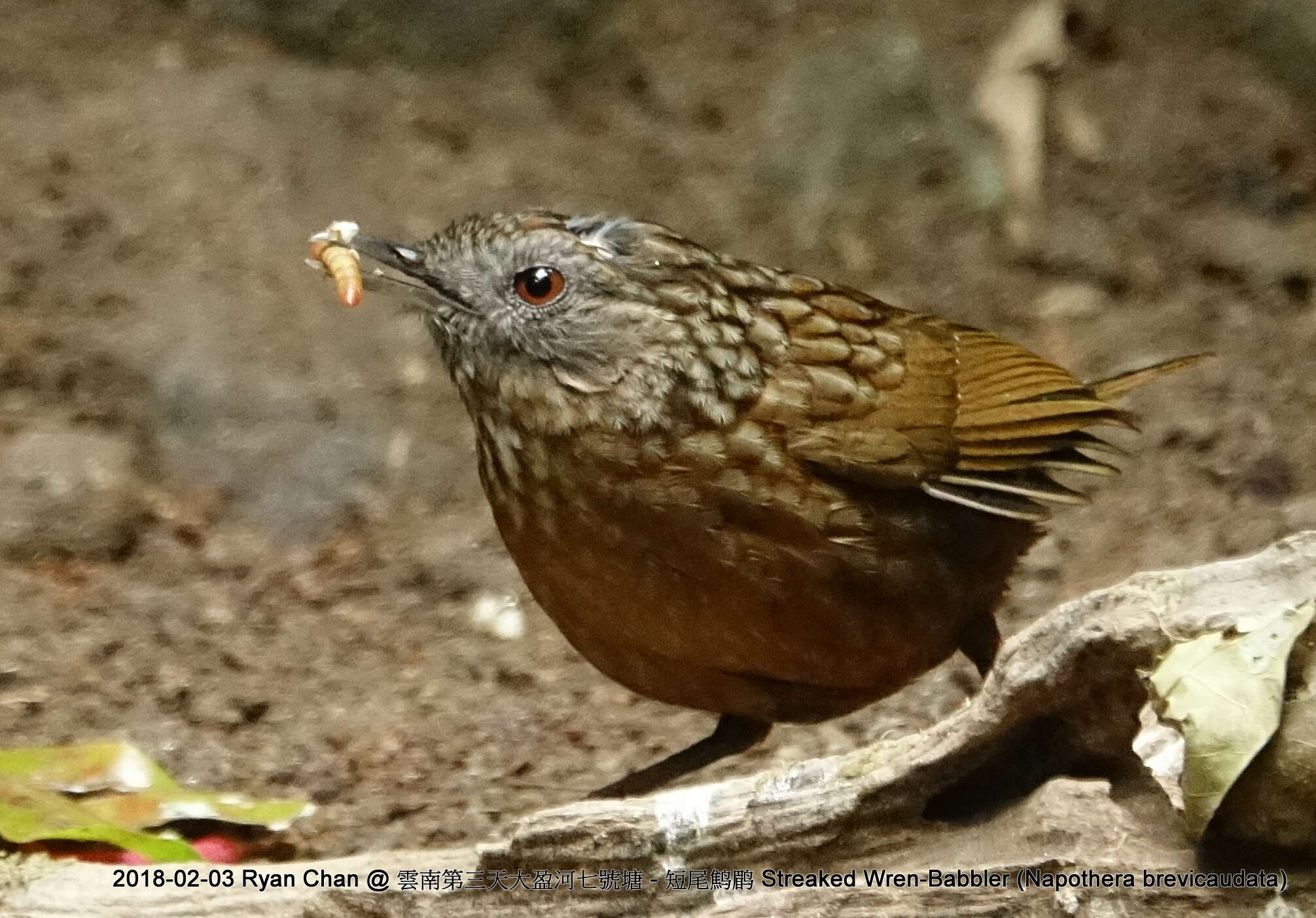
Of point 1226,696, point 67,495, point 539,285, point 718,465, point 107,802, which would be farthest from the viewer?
point 67,495

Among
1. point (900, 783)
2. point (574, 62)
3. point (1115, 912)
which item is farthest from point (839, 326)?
point (574, 62)

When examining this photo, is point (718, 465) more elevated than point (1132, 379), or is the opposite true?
point (1132, 379)

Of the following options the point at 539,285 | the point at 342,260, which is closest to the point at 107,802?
the point at 342,260

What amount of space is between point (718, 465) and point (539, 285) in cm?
50

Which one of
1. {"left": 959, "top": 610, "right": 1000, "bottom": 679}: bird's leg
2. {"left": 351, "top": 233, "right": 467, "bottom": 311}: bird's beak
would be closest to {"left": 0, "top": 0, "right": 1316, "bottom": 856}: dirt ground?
{"left": 959, "top": 610, "right": 1000, "bottom": 679}: bird's leg

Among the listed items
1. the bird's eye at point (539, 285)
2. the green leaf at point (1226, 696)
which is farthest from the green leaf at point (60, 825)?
the green leaf at point (1226, 696)

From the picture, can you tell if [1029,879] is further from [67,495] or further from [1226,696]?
[67,495]

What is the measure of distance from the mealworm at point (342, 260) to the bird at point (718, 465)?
29 mm

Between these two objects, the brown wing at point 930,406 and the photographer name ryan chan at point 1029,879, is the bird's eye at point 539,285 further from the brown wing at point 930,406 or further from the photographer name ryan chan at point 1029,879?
the photographer name ryan chan at point 1029,879

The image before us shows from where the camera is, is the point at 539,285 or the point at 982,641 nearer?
the point at 539,285

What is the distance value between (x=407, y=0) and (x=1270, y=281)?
2.92m

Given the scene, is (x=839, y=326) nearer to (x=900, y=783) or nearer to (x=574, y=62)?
(x=900, y=783)

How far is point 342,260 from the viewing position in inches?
115

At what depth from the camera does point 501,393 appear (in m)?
2.86
